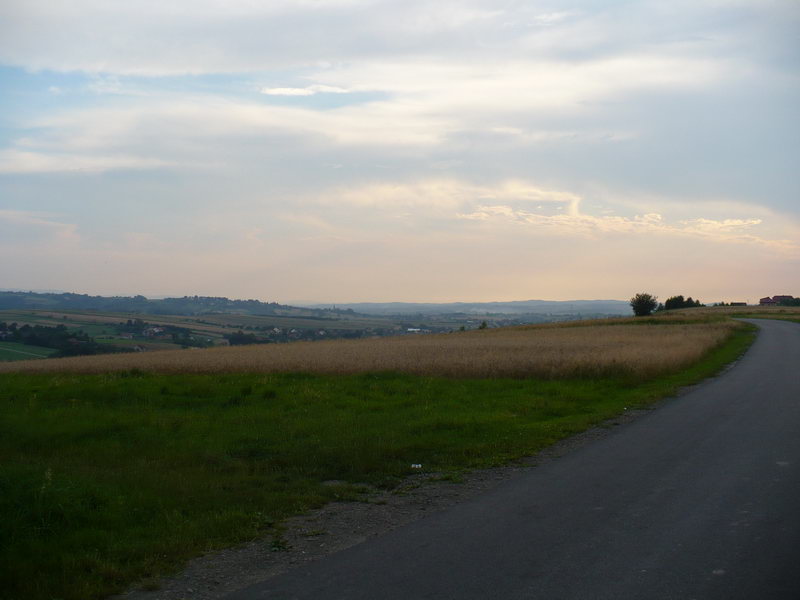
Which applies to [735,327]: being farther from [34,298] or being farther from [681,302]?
[34,298]

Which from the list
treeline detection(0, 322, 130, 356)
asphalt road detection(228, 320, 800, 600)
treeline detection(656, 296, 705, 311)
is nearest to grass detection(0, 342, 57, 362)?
treeline detection(0, 322, 130, 356)

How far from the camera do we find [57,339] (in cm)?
6341

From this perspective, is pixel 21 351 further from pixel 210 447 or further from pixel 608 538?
pixel 608 538

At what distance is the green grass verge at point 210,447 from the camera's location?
7.64 m

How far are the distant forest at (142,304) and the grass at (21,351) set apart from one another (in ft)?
192

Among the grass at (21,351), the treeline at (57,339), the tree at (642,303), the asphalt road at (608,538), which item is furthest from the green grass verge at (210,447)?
the tree at (642,303)

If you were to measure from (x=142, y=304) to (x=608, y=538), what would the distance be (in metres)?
144

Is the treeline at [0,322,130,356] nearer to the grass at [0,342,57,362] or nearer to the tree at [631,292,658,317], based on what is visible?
the grass at [0,342,57,362]

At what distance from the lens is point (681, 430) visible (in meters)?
13.7

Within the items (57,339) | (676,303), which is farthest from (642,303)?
(57,339)

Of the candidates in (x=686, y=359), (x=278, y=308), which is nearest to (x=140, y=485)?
(x=686, y=359)

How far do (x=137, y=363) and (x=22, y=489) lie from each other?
2466 cm

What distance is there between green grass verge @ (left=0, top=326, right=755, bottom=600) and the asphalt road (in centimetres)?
177

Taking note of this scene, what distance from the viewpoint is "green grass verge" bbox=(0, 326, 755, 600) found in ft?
25.1
